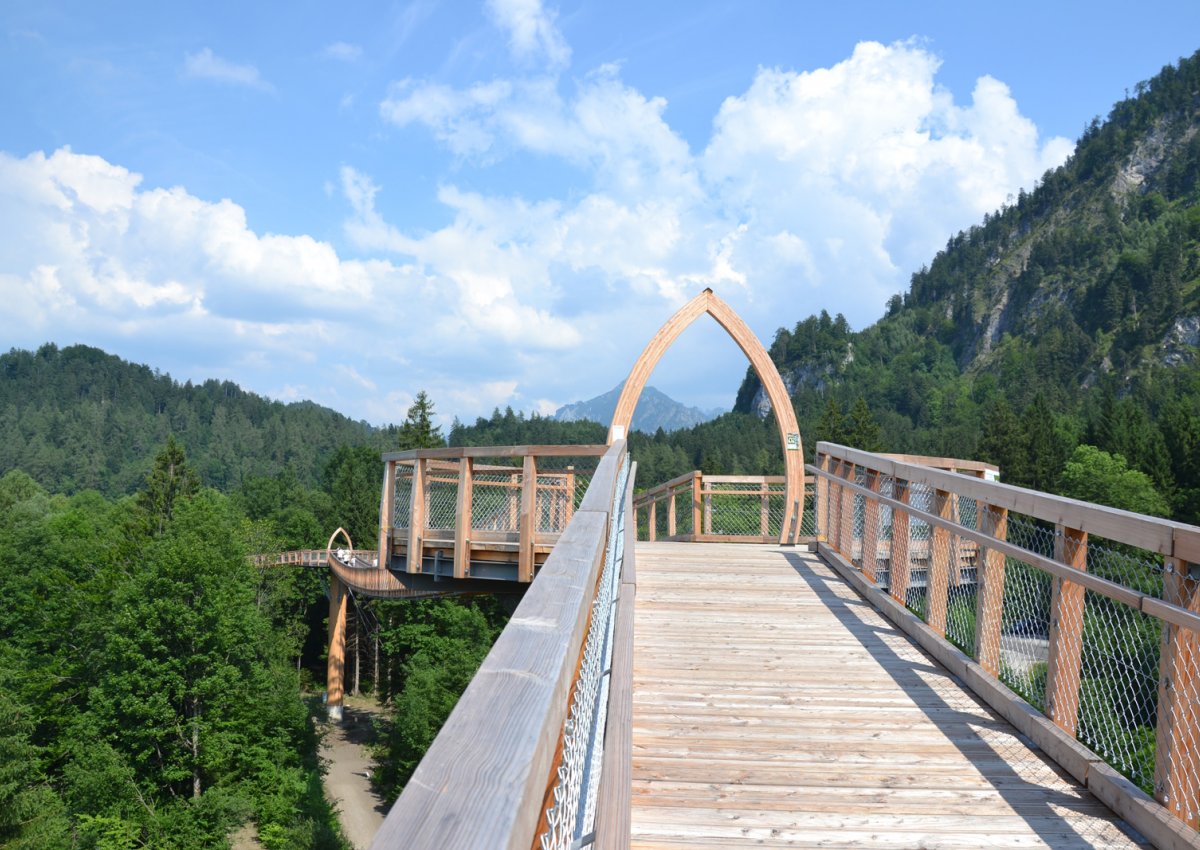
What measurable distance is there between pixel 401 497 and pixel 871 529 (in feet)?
21.9

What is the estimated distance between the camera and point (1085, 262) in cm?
15538

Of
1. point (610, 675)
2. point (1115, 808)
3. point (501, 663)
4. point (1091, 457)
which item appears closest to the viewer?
point (501, 663)

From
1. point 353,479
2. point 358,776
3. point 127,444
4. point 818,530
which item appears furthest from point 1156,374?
point 127,444

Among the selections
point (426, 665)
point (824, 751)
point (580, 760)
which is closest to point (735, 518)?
point (824, 751)

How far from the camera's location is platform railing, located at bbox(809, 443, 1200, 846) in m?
3.38

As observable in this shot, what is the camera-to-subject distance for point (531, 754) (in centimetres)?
95

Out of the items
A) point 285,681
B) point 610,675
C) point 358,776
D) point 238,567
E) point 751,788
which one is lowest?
point 358,776

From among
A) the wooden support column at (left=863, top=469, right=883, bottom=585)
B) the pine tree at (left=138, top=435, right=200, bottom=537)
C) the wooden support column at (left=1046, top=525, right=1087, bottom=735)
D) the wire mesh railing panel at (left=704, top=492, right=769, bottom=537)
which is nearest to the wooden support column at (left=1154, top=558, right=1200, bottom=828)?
the wooden support column at (left=1046, top=525, right=1087, bottom=735)

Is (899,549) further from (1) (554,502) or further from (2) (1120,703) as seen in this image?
(1) (554,502)

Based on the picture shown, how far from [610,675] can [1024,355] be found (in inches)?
6026

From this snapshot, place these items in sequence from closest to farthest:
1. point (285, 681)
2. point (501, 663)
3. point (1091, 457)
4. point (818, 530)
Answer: point (501, 663) < point (818, 530) < point (285, 681) < point (1091, 457)

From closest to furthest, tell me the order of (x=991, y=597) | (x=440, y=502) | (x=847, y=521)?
(x=991, y=597)
(x=847, y=521)
(x=440, y=502)

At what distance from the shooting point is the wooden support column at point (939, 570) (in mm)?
6125

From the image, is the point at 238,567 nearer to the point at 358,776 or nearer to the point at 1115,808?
the point at 358,776
